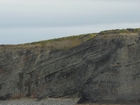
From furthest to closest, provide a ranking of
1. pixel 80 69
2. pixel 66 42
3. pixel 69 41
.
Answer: pixel 66 42, pixel 69 41, pixel 80 69

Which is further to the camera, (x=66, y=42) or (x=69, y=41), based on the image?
(x=66, y=42)

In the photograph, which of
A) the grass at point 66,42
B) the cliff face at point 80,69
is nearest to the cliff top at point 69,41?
the grass at point 66,42

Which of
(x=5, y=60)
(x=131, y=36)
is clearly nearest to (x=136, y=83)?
(x=131, y=36)

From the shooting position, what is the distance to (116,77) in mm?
45719

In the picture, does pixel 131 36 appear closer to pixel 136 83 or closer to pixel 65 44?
pixel 136 83

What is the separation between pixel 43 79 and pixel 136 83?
37.5 feet

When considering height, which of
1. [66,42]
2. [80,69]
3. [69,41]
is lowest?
[80,69]

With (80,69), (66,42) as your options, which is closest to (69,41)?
(66,42)

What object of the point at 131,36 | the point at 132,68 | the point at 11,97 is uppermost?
the point at 131,36

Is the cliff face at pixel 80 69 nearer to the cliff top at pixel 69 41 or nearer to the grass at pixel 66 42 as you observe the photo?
the cliff top at pixel 69 41

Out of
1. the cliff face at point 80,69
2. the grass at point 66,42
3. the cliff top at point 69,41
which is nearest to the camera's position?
the cliff face at point 80,69

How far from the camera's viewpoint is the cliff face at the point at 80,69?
45.5 m

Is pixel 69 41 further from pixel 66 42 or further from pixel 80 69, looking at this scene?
pixel 80 69

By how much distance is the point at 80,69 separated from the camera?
48281 mm
